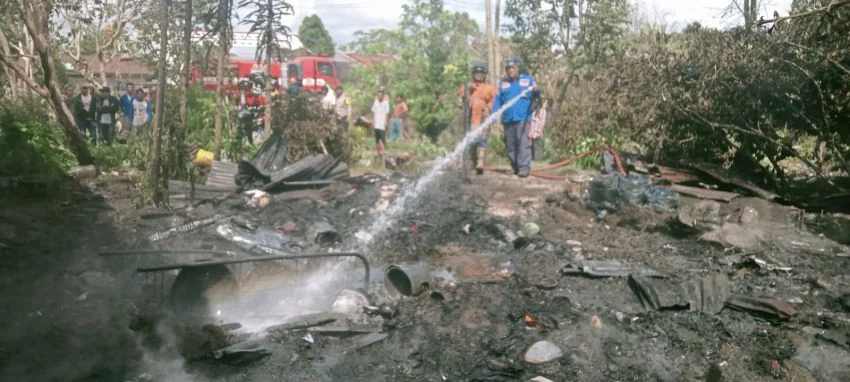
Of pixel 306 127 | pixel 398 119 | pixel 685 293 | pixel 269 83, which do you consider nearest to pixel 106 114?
pixel 269 83

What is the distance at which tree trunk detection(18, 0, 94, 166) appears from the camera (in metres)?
9.23

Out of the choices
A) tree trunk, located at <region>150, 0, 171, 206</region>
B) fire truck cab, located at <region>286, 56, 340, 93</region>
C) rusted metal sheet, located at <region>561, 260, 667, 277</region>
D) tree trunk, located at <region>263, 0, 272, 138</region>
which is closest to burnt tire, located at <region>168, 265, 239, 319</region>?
rusted metal sheet, located at <region>561, 260, 667, 277</region>

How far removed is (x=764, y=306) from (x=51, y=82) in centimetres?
923

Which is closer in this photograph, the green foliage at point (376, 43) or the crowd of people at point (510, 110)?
the crowd of people at point (510, 110)

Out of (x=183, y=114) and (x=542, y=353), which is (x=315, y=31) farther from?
(x=542, y=353)

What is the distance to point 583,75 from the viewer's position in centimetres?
1470

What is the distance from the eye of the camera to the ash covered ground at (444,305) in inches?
180

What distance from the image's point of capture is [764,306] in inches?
212

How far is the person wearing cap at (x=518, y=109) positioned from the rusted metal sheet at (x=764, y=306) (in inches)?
211

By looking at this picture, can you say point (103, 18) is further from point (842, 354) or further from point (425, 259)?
point (842, 354)

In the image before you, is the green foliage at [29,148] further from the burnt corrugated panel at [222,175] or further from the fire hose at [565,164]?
the fire hose at [565,164]

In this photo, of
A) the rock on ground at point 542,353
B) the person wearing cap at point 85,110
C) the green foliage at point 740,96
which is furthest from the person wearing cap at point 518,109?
the person wearing cap at point 85,110

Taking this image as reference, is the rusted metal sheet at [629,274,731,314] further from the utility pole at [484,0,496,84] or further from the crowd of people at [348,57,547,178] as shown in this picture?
the utility pole at [484,0,496,84]

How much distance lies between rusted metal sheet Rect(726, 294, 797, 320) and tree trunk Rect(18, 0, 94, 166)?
881 centimetres
